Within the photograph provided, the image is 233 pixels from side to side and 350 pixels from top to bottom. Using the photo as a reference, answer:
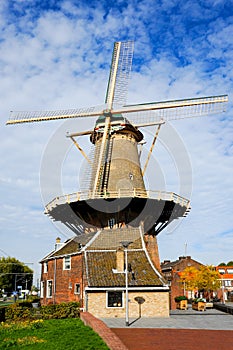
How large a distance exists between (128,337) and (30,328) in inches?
168

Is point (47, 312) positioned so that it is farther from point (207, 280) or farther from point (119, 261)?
point (207, 280)

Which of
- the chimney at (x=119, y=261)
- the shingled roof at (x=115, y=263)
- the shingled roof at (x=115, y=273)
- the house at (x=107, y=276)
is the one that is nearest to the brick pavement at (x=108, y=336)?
the house at (x=107, y=276)

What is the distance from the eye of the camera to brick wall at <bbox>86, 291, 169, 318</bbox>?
19.4 meters

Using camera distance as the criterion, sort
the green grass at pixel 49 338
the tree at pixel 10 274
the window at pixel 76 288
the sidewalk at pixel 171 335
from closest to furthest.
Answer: the green grass at pixel 49 338 → the sidewalk at pixel 171 335 → the window at pixel 76 288 → the tree at pixel 10 274

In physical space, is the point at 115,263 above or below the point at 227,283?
above

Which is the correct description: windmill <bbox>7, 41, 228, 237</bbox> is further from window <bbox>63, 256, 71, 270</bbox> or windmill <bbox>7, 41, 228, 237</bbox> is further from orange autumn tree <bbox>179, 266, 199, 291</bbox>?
orange autumn tree <bbox>179, 266, 199, 291</bbox>

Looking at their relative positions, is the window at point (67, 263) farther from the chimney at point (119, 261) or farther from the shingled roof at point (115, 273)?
the chimney at point (119, 261)

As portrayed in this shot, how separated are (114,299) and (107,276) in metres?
1.37

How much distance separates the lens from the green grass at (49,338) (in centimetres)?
1004

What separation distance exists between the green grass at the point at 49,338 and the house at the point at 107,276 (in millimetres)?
4954

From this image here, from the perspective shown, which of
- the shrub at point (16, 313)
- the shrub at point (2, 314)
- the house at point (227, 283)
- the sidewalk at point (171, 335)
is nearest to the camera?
the sidewalk at point (171, 335)

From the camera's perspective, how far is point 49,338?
11812 mm

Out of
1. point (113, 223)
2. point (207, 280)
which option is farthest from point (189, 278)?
point (113, 223)

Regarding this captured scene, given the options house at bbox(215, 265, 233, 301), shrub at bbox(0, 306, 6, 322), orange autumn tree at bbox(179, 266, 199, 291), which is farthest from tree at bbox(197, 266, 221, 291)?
shrub at bbox(0, 306, 6, 322)
